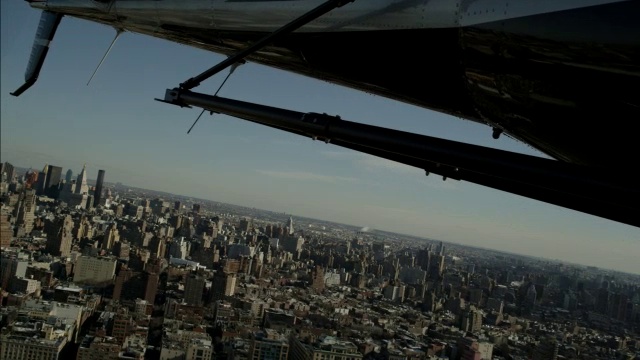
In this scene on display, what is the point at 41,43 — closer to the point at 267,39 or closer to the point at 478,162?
the point at 267,39

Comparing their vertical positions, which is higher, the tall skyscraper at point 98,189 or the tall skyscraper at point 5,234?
the tall skyscraper at point 98,189

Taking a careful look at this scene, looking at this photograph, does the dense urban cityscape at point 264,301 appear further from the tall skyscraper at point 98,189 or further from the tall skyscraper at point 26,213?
the tall skyscraper at point 98,189

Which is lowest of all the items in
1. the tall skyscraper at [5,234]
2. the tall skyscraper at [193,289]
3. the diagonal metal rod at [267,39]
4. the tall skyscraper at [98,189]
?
the tall skyscraper at [193,289]

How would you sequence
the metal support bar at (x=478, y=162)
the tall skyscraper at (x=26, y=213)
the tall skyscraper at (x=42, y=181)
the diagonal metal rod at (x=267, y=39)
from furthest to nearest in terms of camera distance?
the tall skyscraper at (x=42, y=181)
the tall skyscraper at (x=26, y=213)
the diagonal metal rod at (x=267, y=39)
the metal support bar at (x=478, y=162)

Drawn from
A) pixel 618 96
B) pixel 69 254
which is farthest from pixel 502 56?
pixel 69 254

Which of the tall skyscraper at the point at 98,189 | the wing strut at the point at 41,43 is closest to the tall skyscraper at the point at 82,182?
the tall skyscraper at the point at 98,189

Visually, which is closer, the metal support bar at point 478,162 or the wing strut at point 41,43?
the metal support bar at point 478,162
